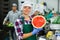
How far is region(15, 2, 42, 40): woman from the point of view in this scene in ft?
8.77

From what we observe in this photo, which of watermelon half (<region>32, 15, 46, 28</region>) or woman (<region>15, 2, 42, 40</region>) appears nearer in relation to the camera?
woman (<region>15, 2, 42, 40</region>)

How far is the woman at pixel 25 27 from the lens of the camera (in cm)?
267

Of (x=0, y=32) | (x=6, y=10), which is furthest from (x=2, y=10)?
(x=0, y=32)

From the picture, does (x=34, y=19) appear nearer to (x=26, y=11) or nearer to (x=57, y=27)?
(x=26, y=11)

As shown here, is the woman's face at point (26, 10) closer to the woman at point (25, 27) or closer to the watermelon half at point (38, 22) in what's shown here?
the woman at point (25, 27)

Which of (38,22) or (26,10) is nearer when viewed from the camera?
(26,10)

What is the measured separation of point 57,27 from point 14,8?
3357 mm

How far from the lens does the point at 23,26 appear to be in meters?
2.72

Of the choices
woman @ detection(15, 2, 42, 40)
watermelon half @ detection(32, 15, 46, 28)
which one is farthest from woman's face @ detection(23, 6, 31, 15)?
watermelon half @ detection(32, 15, 46, 28)

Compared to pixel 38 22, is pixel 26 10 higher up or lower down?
higher up

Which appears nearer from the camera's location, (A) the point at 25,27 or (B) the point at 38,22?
(A) the point at 25,27

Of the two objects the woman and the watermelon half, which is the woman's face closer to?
the woman

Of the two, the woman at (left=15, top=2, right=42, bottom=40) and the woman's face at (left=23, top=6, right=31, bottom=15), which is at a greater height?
the woman's face at (left=23, top=6, right=31, bottom=15)

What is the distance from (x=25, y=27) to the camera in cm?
273
